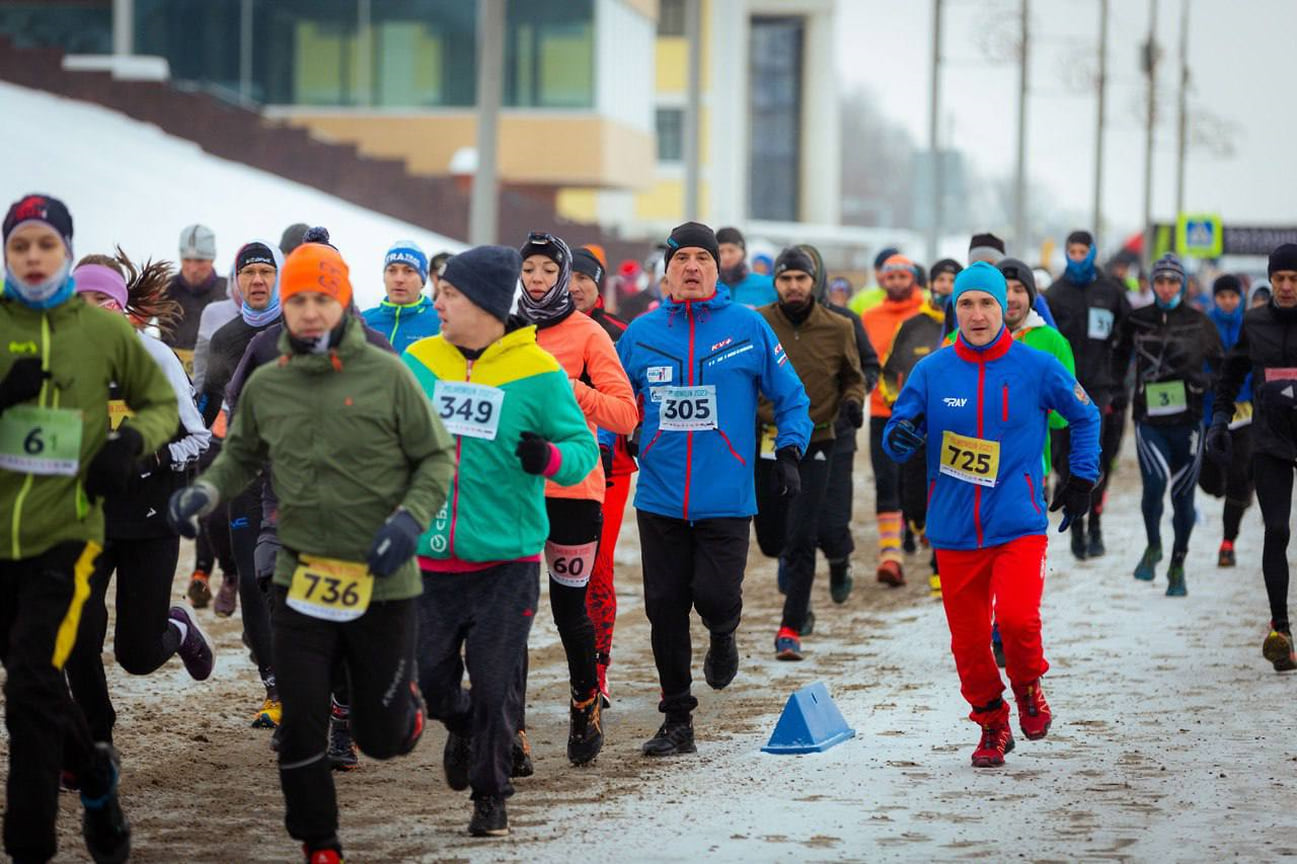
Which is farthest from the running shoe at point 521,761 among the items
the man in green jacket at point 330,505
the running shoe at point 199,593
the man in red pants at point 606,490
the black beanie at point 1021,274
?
the running shoe at point 199,593

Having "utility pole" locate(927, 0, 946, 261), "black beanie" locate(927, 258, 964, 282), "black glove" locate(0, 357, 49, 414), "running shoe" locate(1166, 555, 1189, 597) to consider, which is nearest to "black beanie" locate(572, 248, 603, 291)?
"black glove" locate(0, 357, 49, 414)

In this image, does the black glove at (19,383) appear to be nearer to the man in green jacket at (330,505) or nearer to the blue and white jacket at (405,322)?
the man in green jacket at (330,505)

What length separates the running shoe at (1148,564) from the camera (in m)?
14.7

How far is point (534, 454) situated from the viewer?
7.26 m

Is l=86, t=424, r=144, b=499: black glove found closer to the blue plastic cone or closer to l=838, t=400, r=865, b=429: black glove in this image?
the blue plastic cone

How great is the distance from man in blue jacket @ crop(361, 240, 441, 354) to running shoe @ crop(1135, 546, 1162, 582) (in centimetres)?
661

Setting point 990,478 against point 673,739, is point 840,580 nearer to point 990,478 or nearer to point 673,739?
point 673,739

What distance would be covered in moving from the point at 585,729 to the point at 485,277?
2.16 m

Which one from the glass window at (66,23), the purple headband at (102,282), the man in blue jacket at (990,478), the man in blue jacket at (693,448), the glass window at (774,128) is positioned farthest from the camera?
the glass window at (774,128)

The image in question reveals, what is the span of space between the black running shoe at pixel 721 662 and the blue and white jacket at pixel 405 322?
192 centimetres

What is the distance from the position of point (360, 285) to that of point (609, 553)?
16894mm

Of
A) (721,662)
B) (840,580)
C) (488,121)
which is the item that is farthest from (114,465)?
(488,121)

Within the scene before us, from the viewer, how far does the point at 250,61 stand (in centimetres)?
4462

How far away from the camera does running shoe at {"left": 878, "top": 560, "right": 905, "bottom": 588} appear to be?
14742mm
